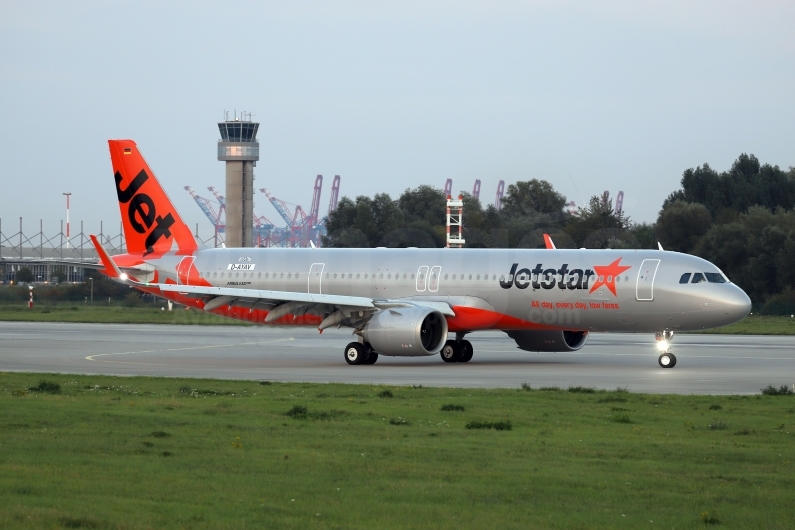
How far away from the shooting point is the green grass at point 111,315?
6103cm

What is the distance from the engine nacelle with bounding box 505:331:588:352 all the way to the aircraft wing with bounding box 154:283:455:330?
10.4ft

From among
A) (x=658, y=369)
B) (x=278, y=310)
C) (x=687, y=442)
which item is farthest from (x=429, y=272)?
(x=687, y=442)

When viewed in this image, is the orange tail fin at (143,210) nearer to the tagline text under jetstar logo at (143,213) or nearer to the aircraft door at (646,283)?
the tagline text under jetstar logo at (143,213)

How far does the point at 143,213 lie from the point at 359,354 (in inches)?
456

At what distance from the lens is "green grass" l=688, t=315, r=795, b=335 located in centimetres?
5159

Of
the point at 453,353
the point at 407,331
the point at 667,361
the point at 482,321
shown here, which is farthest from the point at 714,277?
the point at 407,331

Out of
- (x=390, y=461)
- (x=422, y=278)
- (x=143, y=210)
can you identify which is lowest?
(x=390, y=461)

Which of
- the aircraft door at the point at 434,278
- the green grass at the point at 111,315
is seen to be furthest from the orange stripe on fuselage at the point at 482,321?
the green grass at the point at 111,315

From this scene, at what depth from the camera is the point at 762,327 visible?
55281mm

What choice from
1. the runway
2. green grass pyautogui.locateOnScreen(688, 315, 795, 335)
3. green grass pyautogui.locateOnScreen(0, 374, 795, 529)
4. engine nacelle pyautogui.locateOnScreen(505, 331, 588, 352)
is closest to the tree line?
green grass pyautogui.locateOnScreen(688, 315, 795, 335)

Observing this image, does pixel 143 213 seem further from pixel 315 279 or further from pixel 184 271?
pixel 315 279

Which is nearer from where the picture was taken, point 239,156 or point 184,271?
point 184,271

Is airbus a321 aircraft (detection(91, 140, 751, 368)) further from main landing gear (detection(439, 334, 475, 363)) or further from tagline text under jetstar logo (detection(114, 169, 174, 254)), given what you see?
tagline text under jetstar logo (detection(114, 169, 174, 254))

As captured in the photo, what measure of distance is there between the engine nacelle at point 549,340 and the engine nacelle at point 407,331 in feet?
12.7
